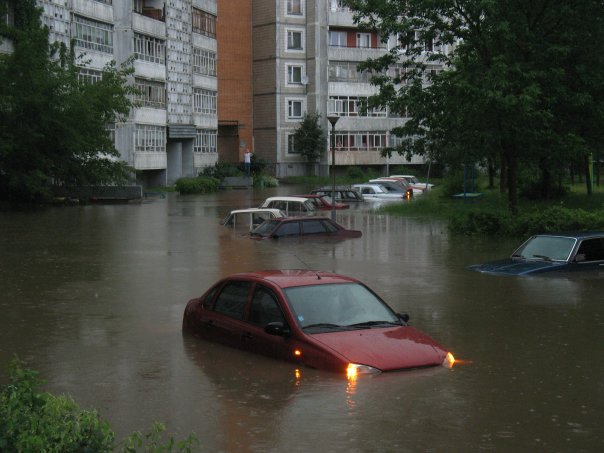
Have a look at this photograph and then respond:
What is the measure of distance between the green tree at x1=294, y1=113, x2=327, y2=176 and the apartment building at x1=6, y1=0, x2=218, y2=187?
27.2 feet

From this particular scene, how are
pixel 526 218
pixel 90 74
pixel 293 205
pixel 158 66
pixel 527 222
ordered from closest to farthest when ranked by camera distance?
1. pixel 527 222
2. pixel 526 218
3. pixel 293 205
4. pixel 90 74
5. pixel 158 66

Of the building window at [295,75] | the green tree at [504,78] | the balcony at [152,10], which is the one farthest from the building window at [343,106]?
the green tree at [504,78]

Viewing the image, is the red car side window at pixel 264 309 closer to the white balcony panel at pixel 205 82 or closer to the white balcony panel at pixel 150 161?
the white balcony panel at pixel 150 161

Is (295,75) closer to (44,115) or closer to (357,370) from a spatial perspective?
(44,115)

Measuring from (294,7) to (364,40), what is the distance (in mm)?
7625

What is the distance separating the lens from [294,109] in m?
86.3

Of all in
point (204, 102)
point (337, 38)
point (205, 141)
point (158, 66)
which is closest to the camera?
point (158, 66)

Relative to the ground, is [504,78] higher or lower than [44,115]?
higher

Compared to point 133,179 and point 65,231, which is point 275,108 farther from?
point 65,231

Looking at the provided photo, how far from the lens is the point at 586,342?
14359mm

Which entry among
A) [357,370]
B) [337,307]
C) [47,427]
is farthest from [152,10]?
[47,427]

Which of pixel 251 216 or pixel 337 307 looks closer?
pixel 337 307

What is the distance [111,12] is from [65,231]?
29.3 m

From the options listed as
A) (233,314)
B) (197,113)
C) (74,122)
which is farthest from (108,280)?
(197,113)
